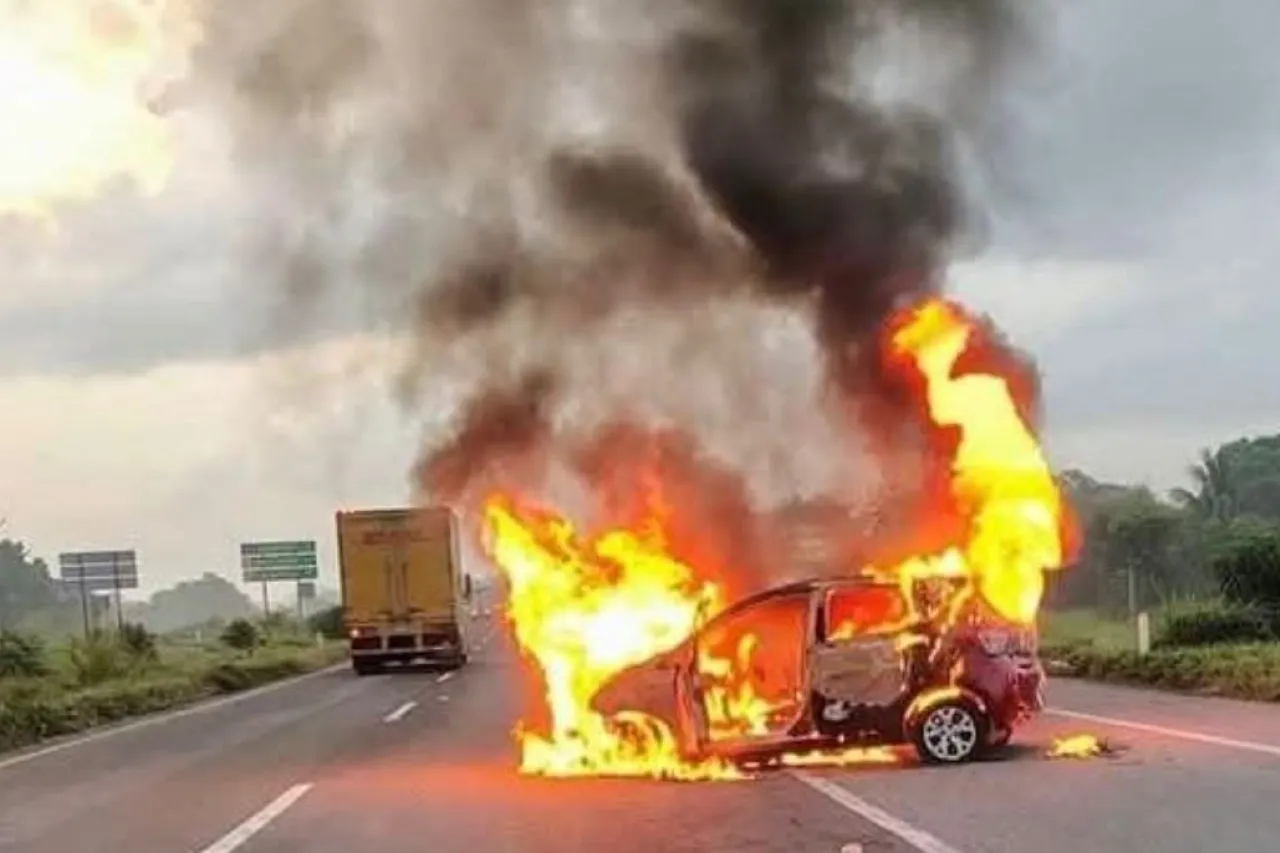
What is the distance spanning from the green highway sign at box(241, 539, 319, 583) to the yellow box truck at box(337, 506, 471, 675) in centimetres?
3720

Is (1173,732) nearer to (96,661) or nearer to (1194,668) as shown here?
(1194,668)

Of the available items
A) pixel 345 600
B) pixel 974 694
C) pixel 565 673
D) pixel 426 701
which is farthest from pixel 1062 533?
pixel 345 600

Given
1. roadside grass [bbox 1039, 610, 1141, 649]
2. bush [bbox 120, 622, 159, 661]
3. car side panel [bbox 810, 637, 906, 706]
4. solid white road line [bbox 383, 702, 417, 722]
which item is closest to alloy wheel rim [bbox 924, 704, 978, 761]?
car side panel [bbox 810, 637, 906, 706]

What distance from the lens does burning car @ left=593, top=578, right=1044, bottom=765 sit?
51.1ft

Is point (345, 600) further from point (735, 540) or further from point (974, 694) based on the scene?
point (974, 694)

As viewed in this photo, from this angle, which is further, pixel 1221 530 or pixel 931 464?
pixel 1221 530

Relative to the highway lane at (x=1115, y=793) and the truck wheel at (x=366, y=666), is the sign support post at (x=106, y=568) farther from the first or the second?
the highway lane at (x=1115, y=793)

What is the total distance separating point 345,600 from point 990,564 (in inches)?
1109

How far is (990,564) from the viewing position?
1650cm

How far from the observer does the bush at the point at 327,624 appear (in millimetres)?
80625

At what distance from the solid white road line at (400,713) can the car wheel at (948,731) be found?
11676 mm

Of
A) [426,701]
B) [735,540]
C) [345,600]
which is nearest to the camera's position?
[735,540]

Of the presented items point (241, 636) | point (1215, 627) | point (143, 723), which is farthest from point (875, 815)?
point (241, 636)

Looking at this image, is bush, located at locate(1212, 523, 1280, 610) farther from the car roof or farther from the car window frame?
the car roof
